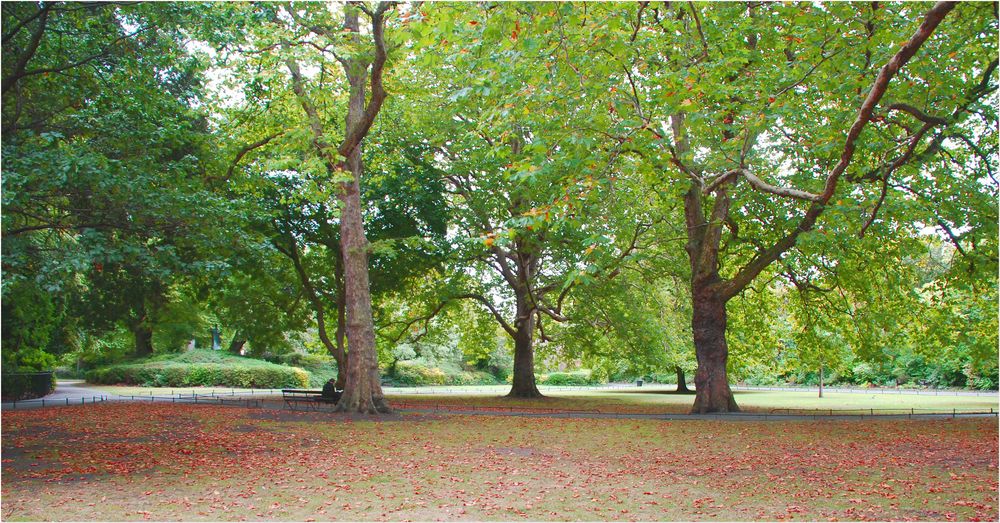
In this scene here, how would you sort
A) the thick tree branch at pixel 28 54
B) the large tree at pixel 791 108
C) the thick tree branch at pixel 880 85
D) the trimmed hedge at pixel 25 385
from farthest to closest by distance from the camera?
the trimmed hedge at pixel 25 385
the large tree at pixel 791 108
the thick tree branch at pixel 28 54
the thick tree branch at pixel 880 85

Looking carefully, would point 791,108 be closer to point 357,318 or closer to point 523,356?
point 357,318

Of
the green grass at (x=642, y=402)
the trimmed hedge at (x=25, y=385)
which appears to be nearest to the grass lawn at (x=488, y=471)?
the green grass at (x=642, y=402)

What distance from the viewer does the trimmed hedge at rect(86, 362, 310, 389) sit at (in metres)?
36.9

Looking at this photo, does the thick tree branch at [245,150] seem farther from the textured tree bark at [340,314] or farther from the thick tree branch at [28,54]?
the thick tree branch at [28,54]

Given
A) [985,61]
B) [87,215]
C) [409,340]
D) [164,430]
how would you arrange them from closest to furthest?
[87,215] → [985,61] → [164,430] → [409,340]

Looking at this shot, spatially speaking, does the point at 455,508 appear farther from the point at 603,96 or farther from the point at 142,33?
the point at 142,33

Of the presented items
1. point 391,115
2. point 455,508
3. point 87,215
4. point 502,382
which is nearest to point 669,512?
point 455,508

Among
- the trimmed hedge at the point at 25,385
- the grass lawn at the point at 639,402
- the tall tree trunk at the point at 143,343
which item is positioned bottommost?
the grass lawn at the point at 639,402

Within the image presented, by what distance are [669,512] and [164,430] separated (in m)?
11.6

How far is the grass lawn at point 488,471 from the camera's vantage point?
23.8ft

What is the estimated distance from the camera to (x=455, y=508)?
7367mm

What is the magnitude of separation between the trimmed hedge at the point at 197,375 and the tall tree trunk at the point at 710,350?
26.4 meters

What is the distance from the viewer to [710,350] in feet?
64.6

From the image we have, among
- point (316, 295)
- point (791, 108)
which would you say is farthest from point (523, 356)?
point (791, 108)
